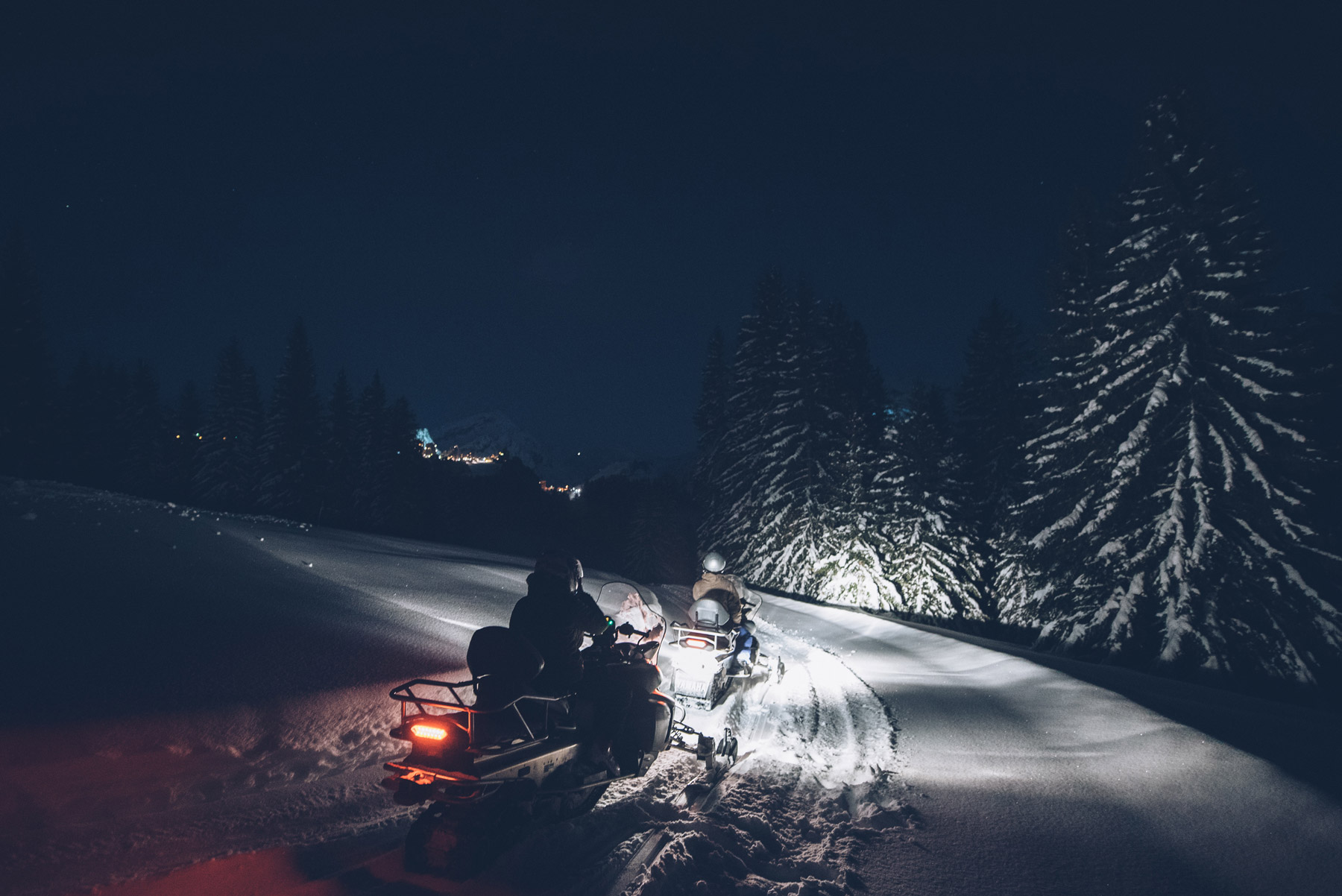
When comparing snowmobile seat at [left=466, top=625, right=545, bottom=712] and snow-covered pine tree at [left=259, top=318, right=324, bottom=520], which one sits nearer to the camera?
snowmobile seat at [left=466, top=625, right=545, bottom=712]

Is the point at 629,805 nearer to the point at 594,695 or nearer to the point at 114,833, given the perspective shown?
the point at 594,695

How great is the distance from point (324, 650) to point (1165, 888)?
750 centimetres

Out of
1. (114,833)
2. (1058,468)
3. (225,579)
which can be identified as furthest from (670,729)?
(1058,468)

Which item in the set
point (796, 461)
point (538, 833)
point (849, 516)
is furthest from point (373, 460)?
point (538, 833)

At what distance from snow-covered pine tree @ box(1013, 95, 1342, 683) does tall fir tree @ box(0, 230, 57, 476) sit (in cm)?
4194

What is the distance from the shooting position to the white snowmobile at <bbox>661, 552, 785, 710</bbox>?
25.1ft

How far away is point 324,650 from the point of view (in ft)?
23.4

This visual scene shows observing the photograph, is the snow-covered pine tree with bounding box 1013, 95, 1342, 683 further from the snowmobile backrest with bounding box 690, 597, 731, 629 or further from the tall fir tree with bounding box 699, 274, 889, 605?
the snowmobile backrest with bounding box 690, 597, 731, 629

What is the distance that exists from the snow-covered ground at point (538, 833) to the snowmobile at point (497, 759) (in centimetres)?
17

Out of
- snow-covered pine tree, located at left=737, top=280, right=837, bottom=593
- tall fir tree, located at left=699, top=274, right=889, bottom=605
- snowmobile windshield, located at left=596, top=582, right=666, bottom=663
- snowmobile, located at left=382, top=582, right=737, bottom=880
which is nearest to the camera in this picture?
snowmobile, located at left=382, top=582, right=737, bottom=880

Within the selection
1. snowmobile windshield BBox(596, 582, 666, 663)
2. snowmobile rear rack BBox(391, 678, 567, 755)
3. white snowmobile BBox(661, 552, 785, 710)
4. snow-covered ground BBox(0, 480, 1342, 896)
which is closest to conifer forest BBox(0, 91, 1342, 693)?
snow-covered ground BBox(0, 480, 1342, 896)

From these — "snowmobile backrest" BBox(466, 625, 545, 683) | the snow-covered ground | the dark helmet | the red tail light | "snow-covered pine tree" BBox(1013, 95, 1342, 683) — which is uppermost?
"snow-covered pine tree" BBox(1013, 95, 1342, 683)

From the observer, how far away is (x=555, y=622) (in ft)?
16.9

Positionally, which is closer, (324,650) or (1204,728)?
(1204,728)
